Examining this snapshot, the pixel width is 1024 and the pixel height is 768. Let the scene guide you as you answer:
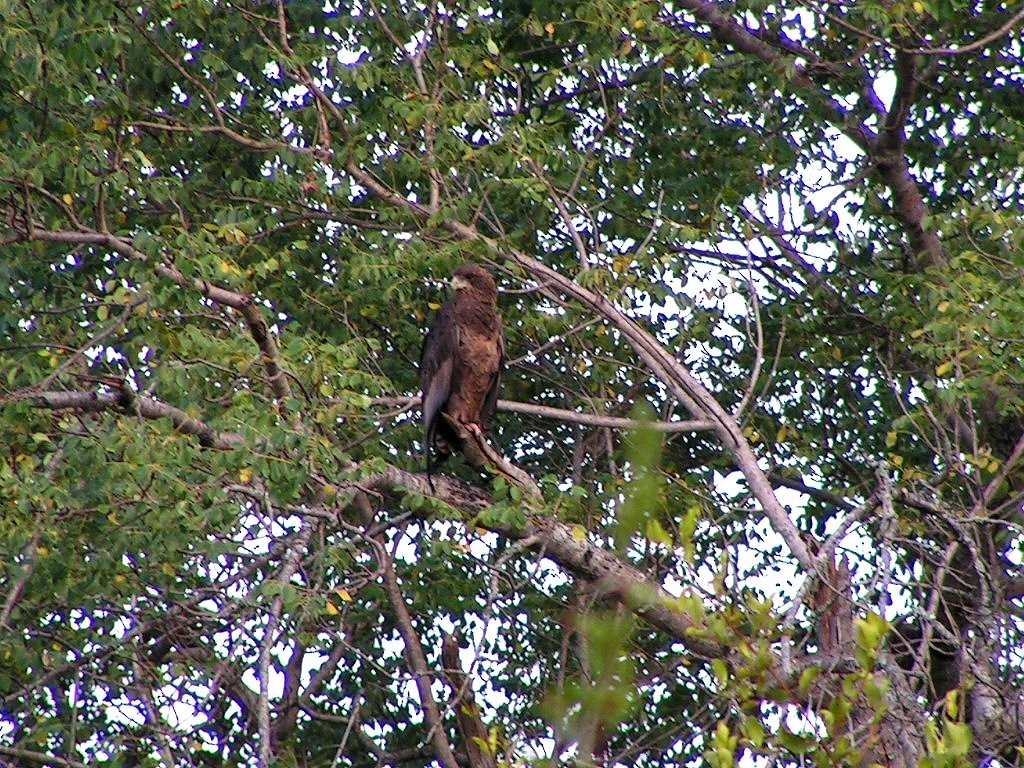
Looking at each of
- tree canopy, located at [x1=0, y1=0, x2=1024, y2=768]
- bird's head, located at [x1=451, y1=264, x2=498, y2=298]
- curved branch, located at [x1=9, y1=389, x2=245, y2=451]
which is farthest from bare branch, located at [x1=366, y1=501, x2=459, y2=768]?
curved branch, located at [x1=9, y1=389, x2=245, y2=451]

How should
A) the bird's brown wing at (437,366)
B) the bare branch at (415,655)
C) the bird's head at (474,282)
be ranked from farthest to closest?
the bird's head at (474,282) → the bare branch at (415,655) → the bird's brown wing at (437,366)

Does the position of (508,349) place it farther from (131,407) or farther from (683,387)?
(131,407)

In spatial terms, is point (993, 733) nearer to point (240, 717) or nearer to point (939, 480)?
point (939, 480)

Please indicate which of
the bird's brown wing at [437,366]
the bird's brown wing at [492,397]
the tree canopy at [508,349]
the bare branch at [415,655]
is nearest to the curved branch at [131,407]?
the tree canopy at [508,349]

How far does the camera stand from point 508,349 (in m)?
7.29

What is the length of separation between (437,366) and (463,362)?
111 mm

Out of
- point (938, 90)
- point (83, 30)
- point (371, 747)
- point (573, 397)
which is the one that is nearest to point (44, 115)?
point (83, 30)

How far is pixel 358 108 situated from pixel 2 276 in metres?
1.67

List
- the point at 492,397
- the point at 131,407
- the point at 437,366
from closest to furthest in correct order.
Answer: the point at 131,407 < the point at 437,366 < the point at 492,397

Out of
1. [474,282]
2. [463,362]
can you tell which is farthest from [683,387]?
[474,282]

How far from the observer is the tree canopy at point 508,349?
4.95 meters

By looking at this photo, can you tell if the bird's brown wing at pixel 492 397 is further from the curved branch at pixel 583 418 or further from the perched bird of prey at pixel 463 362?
the curved branch at pixel 583 418

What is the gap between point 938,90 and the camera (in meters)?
7.34

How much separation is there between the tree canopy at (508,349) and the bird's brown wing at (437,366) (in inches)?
7.5
